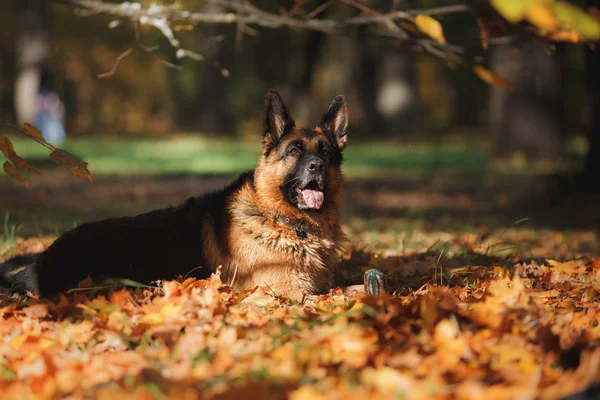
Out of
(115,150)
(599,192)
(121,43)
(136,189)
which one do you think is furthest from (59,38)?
(599,192)

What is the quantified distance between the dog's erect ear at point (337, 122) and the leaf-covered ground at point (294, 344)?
1.55 m

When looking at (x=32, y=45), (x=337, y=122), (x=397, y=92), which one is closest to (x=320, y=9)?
(x=337, y=122)

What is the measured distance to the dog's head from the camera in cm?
556

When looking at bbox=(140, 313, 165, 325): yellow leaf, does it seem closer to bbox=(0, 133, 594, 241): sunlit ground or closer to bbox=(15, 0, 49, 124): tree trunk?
bbox=(0, 133, 594, 241): sunlit ground

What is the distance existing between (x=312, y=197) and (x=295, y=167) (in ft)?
0.92

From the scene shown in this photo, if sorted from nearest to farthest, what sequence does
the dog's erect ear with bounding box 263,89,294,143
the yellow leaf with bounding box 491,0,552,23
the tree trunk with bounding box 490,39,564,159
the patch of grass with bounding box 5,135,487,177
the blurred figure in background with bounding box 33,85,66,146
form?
the yellow leaf with bounding box 491,0,552,23 < the dog's erect ear with bounding box 263,89,294,143 < the tree trunk with bounding box 490,39,564,159 < the patch of grass with bounding box 5,135,487,177 < the blurred figure in background with bounding box 33,85,66,146

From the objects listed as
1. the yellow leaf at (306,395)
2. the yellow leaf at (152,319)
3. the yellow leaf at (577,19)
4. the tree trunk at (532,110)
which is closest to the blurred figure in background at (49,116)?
the tree trunk at (532,110)

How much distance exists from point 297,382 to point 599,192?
978 centimetres

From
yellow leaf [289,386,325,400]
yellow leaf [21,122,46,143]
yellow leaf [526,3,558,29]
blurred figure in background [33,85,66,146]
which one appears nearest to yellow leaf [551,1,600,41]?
yellow leaf [526,3,558,29]

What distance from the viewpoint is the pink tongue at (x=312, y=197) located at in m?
5.57

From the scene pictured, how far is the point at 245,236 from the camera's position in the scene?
5.51 m

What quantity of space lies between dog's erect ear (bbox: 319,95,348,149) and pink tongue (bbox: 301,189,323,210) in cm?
66

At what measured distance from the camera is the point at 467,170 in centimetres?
1731

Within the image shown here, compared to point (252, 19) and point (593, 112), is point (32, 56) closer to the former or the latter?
point (593, 112)
